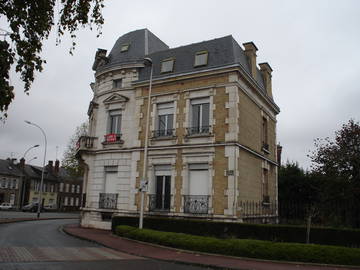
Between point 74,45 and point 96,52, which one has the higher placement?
point 96,52

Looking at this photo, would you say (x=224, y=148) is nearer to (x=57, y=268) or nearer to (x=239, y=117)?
(x=239, y=117)

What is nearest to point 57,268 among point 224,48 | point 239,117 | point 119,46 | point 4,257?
point 4,257

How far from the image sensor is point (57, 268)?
8891 mm

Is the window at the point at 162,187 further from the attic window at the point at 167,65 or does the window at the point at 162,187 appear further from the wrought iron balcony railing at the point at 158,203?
the attic window at the point at 167,65

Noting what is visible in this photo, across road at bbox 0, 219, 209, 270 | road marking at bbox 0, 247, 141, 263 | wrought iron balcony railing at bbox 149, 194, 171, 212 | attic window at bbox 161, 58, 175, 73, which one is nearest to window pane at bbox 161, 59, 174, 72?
attic window at bbox 161, 58, 175, 73

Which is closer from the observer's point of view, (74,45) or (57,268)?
(74,45)

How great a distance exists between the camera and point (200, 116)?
18.3m

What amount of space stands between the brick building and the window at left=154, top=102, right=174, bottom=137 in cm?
6

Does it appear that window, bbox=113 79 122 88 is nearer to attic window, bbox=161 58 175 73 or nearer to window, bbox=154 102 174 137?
attic window, bbox=161 58 175 73

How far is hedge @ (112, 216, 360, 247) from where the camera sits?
496 inches

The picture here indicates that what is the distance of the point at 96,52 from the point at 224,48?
9195 millimetres

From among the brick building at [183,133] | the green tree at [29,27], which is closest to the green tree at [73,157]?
the brick building at [183,133]

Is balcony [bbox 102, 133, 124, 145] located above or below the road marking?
above

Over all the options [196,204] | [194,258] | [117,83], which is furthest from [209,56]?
[194,258]
